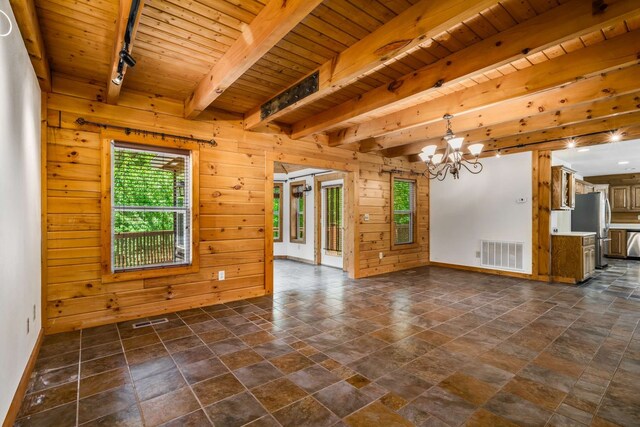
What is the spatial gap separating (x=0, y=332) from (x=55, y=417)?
63 centimetres

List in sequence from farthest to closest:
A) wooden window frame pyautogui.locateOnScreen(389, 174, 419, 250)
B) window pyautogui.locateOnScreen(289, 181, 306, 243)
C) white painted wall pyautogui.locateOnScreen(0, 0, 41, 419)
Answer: window pyautogui.locateOnScreen(289, 181, 306, 243), wooden window frame pyautogui.locateOnScreen(389, 174, 419, 250), white painted wall pyautogui.locateOnScreen(0, 0, 41, 419)

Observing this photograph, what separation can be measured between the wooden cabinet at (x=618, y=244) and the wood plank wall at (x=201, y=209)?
7.78 m

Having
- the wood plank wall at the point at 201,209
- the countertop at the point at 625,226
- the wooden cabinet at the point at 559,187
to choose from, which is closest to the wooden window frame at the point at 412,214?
the wood plank wall at the point at 201,209

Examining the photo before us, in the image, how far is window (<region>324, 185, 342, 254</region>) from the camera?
23.5 ft

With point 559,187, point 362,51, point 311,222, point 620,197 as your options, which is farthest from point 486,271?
point 620,197

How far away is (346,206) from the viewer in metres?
5.95

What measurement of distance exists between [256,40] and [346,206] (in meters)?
4.04

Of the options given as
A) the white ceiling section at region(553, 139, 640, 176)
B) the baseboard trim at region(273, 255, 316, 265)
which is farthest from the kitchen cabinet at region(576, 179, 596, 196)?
the baseboard trim at region(273, 255, 316, 265)

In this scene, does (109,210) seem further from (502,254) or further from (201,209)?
(502,254)

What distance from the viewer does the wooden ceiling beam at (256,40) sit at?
1825 millimetres

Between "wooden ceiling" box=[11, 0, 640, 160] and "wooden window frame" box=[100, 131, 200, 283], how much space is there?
433 millimetres

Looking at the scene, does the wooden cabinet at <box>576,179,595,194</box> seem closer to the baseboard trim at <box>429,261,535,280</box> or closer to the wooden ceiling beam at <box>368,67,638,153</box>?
the baseboard trim at <box>429,261,535,280</box>

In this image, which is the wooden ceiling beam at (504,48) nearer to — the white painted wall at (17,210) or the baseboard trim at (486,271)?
the white painted wall at (17,210)

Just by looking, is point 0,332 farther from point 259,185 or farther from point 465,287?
point 465,287
